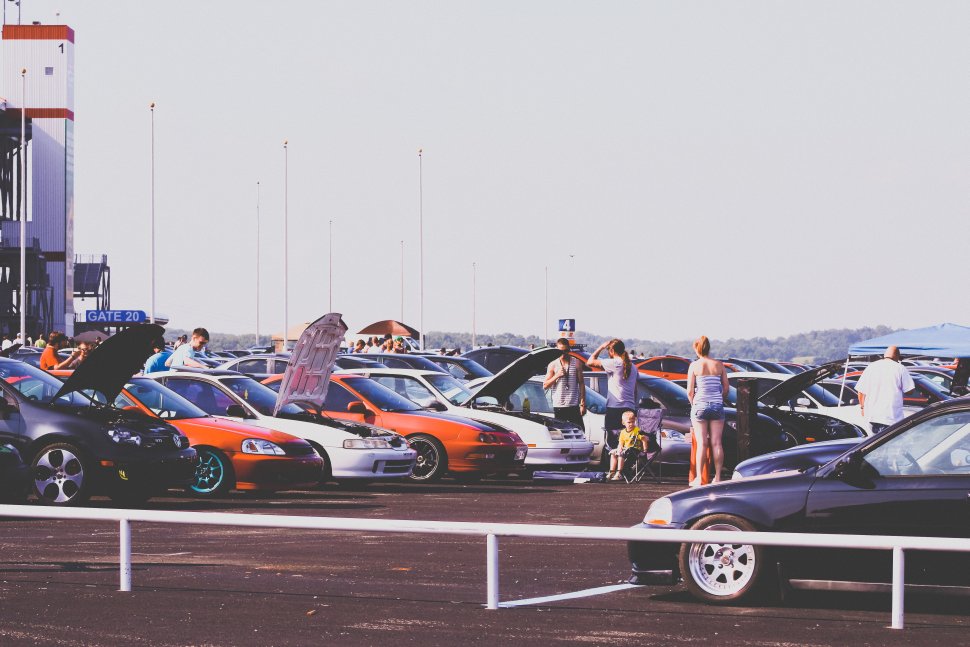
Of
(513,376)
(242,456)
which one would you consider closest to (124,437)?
(242,456)

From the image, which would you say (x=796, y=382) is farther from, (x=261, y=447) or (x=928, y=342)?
(x=928, y=342)

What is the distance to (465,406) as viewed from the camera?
21.2 m

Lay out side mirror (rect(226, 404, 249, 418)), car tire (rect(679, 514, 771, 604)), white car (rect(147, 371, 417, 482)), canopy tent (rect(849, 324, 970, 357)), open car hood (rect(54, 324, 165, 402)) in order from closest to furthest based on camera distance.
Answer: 1. car tire (rect(679, 514, 771, 604))
2. open car hood (rect(54, 324, 165, 402))
3. white car (rect(147, 371, 417, 482))
4. side mirror (rect(226, 404, 249, 418))
5. canopy tent (rect(849, 324, 970, 357))

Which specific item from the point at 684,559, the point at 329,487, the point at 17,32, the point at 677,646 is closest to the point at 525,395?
the point at 329,487

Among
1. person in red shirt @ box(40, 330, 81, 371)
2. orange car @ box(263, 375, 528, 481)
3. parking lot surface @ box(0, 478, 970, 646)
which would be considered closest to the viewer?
parking lot surface @ box(0, 478, 970, 646)

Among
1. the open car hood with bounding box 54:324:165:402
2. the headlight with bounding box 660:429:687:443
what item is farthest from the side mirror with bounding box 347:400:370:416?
the headlight with bounding box 660:429:687:443

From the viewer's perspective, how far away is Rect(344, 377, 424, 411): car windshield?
20.0 meters

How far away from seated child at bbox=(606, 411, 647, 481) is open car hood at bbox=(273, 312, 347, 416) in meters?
3.80

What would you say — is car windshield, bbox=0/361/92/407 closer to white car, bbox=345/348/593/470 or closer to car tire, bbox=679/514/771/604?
white car, bbox=345/348/593/470

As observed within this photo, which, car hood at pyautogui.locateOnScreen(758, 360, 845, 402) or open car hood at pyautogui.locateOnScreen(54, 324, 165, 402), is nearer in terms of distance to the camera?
open car hood at pyautogui.locateOnScreen(54, 324, 165, 402)

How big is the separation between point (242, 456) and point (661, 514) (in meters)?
8.06

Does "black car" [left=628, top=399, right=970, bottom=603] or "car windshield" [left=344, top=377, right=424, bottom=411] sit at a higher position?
"car windshield" [left=344, top=377, right=424, bottom=411]

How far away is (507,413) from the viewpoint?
69.2 feet

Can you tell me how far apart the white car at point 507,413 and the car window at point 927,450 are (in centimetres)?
1132
